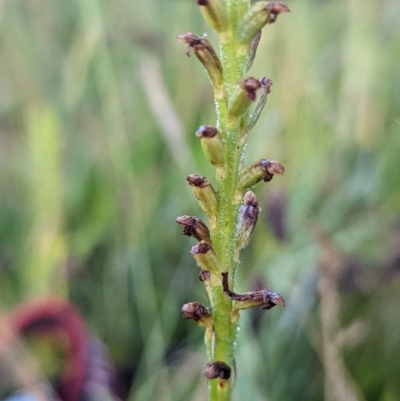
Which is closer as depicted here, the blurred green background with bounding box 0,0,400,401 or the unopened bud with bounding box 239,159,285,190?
the unopened bud with bounding box 239,159,285,190

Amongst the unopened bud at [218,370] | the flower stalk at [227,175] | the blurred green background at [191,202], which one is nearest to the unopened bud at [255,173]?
the flower stalk at [227,175]

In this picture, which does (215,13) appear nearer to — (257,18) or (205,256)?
(257,18)

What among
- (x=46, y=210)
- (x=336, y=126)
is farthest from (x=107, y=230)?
(x=336, y=126)

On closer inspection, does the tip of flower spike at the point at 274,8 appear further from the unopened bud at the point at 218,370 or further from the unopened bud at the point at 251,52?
the unopened bud at the point at 218,370

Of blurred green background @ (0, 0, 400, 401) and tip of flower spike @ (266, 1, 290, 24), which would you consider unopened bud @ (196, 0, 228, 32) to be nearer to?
tip of flower spike @ (266, 1, 290, 24)

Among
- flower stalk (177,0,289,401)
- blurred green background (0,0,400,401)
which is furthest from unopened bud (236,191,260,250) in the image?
blurred green background (0,0,400,401)

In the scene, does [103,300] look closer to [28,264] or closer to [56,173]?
[28,264]

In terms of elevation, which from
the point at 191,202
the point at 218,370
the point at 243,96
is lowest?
the point at 218,370

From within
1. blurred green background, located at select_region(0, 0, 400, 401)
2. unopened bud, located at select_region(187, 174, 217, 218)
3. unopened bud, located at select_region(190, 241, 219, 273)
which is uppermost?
blurred green background, located at select_region(0, 0, 400, 401)

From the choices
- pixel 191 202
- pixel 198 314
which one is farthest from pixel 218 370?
pixel 191 202
